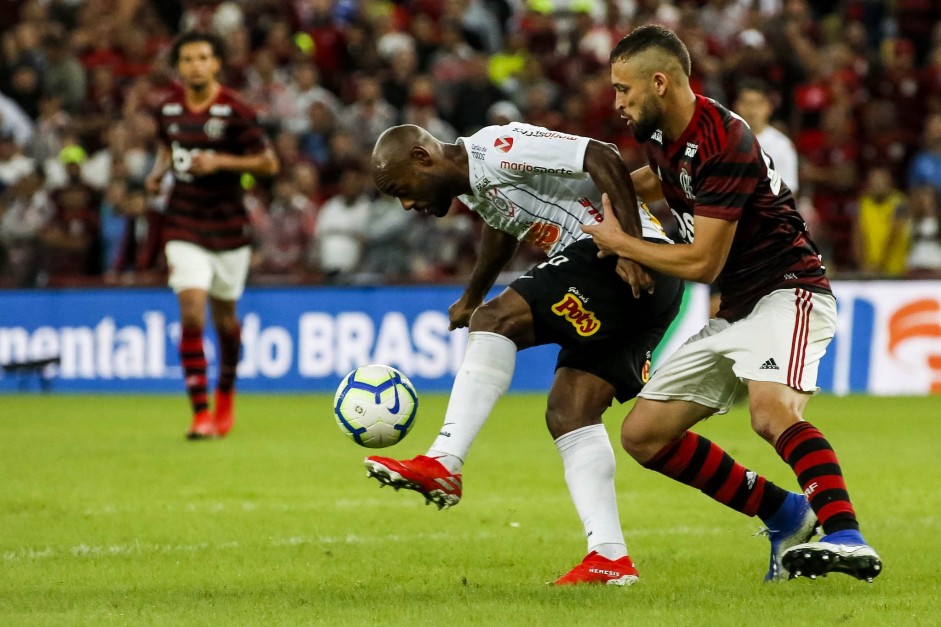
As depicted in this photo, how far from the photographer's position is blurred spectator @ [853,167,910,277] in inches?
575

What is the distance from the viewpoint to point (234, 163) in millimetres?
10047

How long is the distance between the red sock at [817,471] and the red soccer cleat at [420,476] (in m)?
1.12

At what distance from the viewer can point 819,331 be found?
504cm

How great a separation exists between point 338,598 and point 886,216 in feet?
36.7

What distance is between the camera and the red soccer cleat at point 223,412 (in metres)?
10.6

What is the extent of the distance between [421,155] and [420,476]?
122 cm

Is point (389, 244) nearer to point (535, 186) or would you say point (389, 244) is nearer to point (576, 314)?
point (535, 186)

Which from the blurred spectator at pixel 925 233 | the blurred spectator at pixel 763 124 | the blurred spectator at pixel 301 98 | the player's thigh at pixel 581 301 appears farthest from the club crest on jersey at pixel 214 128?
the blurred spectator at pixel 301 98

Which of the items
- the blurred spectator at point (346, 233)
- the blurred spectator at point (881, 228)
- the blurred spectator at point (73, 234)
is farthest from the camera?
the blurred spectator at point (73, 234)

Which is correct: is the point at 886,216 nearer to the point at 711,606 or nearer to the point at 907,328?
the point at 907,328

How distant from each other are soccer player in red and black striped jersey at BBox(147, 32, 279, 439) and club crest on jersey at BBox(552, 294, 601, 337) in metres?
5.15

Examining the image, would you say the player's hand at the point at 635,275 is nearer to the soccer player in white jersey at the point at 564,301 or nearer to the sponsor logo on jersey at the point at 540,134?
the soccer player in white jersey at the point at 564,301

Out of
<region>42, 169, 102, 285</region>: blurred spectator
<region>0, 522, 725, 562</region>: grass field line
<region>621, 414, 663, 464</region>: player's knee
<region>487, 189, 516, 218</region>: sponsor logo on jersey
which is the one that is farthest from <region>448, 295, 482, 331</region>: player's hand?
<region>42, 169, 102, 285</region>: blurred spectator

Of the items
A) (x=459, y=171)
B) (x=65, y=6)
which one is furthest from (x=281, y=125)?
(x=459, y=171)
